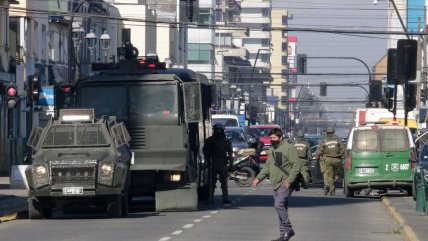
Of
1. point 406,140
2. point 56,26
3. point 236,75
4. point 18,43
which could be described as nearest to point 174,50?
point 236,75

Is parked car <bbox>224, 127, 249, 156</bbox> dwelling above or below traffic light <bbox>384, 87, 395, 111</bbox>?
below

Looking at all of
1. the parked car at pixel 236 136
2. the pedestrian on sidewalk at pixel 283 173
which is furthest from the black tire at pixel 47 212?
the parked car at pixel 236 136

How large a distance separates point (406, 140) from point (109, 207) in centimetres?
1212

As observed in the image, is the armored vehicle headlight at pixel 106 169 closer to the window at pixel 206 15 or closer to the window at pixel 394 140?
the window at pixel 394 140

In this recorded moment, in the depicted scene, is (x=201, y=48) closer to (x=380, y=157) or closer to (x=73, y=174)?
(x=380, y=157)

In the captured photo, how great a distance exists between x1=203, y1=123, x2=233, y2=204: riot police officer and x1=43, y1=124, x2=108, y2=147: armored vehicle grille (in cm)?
442

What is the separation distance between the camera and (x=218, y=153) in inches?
1248

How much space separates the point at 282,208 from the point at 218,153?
35.7 feet

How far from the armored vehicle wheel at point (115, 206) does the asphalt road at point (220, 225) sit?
0.77 feet

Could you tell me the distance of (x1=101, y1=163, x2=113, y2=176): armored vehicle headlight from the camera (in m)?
26.3

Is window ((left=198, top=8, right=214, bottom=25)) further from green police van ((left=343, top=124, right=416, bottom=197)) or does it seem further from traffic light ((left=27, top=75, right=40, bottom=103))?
traffic light ((left=27, top=75, right=40, bottom=103))

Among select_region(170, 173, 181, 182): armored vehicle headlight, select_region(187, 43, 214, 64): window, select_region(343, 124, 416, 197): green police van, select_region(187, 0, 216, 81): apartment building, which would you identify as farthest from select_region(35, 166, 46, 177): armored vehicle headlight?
select_region(187, 43, 214, 64): window

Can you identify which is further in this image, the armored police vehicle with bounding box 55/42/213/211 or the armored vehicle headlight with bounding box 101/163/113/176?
the armored police vehicle with bounding box 55/42/213/211

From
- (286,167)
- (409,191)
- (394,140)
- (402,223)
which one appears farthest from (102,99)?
(409,191)
